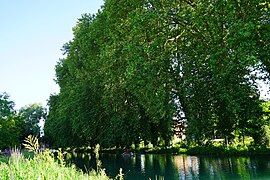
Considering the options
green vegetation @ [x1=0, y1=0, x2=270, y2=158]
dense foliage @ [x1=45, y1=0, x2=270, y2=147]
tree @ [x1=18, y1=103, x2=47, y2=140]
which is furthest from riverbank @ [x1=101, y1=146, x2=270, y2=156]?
tree @ [x1=18, y1=103, x2=47, y2=140]

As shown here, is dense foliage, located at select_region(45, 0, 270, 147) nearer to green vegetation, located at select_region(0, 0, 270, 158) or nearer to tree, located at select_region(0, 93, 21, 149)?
green vegetation, located at select_region(0, 0, 270, 158)

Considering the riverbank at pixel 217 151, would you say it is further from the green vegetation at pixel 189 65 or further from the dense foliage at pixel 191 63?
the dense foliage at pixel 191 63

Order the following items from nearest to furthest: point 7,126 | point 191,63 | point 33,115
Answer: point 191,63 < point 7,126 < point 33,115

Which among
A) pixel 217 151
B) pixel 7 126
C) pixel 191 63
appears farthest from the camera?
pixel 7 126

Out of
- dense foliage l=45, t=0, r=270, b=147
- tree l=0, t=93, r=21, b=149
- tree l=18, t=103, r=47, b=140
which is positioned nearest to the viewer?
dense foliage l=45, t=0, r=270, b=147

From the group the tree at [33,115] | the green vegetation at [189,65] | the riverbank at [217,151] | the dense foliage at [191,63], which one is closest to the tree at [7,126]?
the green vegetation at [189,65]

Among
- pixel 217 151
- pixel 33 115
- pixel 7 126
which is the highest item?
pixel 33 115

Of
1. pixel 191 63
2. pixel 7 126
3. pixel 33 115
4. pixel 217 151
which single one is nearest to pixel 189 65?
pixel 191 63

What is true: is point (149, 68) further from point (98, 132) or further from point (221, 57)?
point (98, 132)

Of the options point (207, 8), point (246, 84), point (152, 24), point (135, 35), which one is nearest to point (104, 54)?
point (135, 35)

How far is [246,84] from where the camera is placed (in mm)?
14594

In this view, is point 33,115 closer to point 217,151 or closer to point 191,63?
point 217,151

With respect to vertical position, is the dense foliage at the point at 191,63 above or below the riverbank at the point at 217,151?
above

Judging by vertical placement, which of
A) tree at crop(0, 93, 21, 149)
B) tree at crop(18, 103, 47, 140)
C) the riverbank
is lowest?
the riverbank
